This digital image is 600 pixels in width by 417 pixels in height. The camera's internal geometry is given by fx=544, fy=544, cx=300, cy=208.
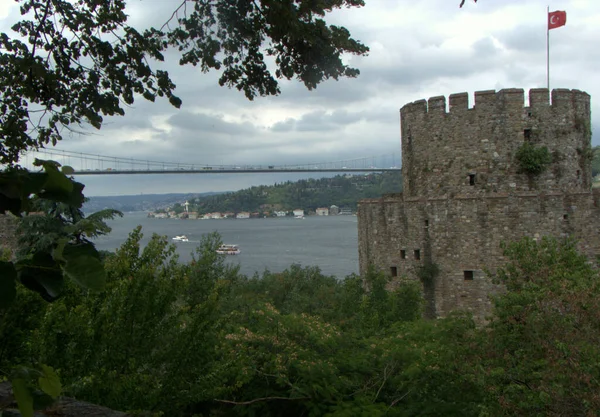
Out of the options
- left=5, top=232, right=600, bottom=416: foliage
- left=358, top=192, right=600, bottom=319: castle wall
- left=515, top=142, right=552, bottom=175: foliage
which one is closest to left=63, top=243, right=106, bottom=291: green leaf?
left=5, top=232, right=600, bottom=416: foliage

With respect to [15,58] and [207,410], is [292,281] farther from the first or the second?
[15,58]

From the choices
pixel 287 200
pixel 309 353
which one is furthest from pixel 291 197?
pixel 309 353

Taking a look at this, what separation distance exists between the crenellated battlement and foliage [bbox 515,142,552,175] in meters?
1.04

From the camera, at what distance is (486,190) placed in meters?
13.4

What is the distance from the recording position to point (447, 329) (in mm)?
9172

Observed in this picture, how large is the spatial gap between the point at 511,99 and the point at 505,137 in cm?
93

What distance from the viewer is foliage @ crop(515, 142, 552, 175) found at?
43.1 feet

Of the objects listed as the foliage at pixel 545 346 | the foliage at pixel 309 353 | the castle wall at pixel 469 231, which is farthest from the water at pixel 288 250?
the foliage at pixel 545 346

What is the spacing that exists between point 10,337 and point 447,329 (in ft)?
21.6

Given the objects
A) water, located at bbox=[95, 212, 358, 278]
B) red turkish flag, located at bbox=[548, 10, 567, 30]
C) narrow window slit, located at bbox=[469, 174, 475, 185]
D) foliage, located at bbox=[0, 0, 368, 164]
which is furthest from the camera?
water, located at bbox=[95, 212, 358, 278]

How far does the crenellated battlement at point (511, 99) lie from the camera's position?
13.2 meters

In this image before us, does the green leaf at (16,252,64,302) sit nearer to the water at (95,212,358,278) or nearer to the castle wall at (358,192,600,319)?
the castle wall at (358,192,600,319)

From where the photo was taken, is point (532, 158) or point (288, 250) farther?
point (288, 250)

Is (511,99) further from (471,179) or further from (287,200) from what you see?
(287,200)
